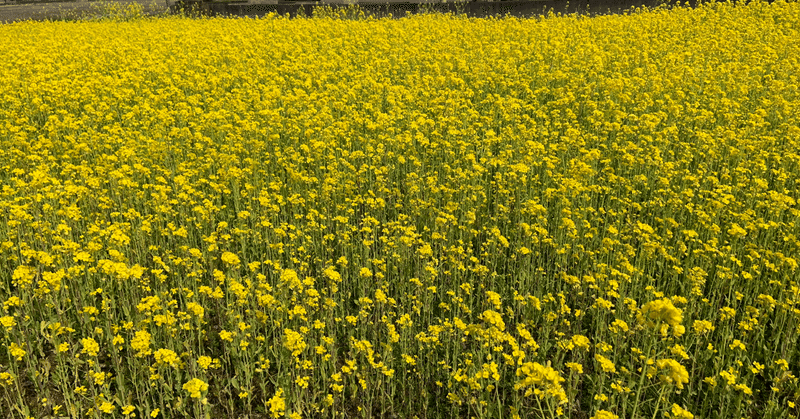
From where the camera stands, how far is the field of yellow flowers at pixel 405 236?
4.10 metres

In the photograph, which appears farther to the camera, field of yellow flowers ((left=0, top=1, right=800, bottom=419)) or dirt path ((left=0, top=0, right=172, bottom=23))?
dirt path ((left=0, top=0, right=172, bottom=23))

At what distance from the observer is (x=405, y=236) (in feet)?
16.4

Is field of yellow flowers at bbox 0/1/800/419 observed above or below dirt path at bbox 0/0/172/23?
below

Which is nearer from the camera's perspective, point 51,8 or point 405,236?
point 405,236

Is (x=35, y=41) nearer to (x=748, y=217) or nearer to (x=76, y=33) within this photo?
(x=76, y=33)

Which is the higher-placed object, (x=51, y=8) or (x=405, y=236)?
(x=51, y=8)

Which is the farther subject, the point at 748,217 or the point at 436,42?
the point at 436,42

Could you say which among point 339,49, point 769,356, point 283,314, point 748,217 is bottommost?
point 769,356

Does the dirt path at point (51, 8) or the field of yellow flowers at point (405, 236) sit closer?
the field of yellow flowers at point (405, 236)

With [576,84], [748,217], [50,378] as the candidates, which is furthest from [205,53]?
[748,217]

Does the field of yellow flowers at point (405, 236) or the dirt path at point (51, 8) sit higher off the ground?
the dirt path at point (51, 8)

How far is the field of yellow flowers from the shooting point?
4.10m

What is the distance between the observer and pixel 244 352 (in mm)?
4457

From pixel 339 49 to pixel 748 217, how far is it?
10.7m
